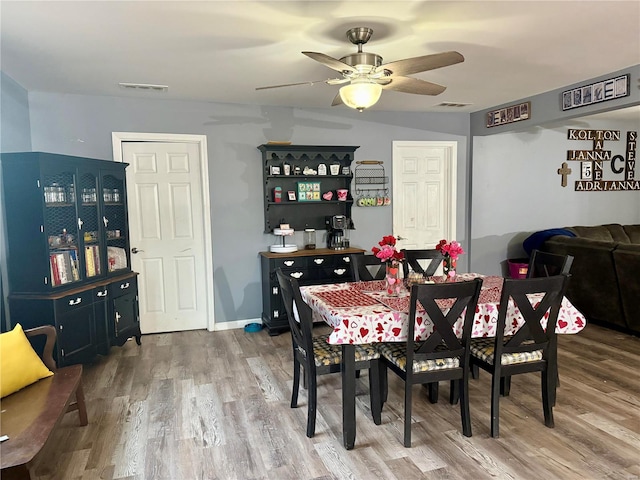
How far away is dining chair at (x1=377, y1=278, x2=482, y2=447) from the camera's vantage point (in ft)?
Answer: 8.24

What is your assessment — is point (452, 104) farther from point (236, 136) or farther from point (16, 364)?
point (16, 364)

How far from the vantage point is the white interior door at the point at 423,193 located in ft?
18.6

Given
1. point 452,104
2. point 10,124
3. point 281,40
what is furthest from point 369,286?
point 10,124

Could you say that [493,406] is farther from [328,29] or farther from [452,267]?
[328,29]

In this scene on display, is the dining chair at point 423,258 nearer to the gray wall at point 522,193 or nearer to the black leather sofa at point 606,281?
the black leather sofa at point 606,281

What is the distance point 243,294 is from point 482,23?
140 inches

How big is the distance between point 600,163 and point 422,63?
18.3 ft

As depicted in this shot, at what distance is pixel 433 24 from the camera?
9.18 ft

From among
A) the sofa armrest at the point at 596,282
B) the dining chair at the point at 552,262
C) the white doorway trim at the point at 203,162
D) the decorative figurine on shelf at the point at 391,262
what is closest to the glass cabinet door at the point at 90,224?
the white doorway trim at the point at 203,162

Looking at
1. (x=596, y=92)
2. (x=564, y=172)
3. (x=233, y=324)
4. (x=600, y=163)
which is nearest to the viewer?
(x=596, y=92)

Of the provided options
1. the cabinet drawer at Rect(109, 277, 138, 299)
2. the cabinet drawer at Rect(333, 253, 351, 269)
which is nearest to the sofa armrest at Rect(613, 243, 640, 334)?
the cabinet drawer at Rect(333, 253, 351, 269)

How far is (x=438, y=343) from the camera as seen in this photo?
265 cm

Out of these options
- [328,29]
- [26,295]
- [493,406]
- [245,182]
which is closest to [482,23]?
[328,29]

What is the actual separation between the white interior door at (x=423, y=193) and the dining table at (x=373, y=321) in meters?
2.65
